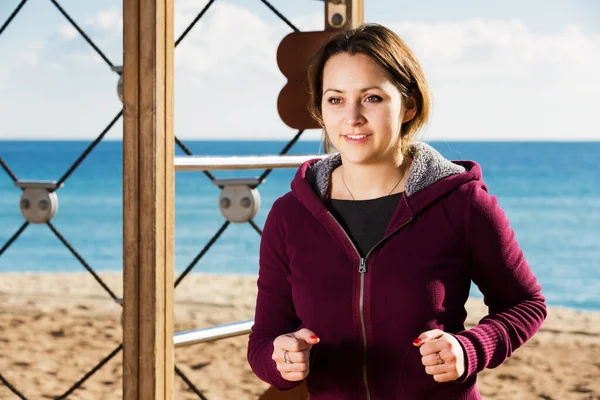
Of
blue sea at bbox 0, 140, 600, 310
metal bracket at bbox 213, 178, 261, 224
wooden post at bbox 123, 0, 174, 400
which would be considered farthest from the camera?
blue sea at bbox 0, 140, 600, 310

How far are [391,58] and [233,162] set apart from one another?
2.38 ft

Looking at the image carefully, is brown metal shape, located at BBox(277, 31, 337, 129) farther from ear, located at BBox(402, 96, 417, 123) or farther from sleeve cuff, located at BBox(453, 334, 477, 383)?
sleeve cuff, located at BBox(453, 334, 477, 383)

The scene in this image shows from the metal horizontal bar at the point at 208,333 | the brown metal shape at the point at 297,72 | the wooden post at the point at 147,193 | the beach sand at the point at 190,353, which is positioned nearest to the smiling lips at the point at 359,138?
the wooden post at the point at 147,193

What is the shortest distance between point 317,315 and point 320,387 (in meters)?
0.13

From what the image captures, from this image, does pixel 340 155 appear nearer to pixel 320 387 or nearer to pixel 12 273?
pixel 320 387

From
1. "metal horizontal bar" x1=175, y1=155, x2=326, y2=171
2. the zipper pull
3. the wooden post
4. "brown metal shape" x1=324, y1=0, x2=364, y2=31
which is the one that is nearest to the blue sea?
"brown metal shape" x1=324, y1=0, x2=364, y2=31

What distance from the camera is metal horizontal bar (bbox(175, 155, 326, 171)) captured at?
183 centimetres

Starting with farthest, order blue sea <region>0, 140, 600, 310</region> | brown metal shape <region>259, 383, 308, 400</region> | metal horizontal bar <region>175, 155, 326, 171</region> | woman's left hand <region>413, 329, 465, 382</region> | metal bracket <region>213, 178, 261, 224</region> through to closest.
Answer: blue sea <region>0, 140, 600, 310</region>
metal bracket <region>213, 178, 261, 224</region>
brown metal shape <region>259, 383, 308, 400</region>
metal horizontal bar <region>175, 155, 326, 171</region>
woman's left hand <region>413, 329, 465, 382</region>

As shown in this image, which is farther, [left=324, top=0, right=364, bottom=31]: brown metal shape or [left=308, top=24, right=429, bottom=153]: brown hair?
[left=324, top=0, right=364, bottom=31]: brown metal shape

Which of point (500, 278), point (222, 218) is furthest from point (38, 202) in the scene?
point (222, 218)

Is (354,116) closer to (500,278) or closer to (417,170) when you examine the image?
(417,170)

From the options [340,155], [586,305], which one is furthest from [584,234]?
[340,155]

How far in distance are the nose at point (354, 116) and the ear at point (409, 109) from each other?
0.10 metres

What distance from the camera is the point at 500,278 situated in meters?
1.33
